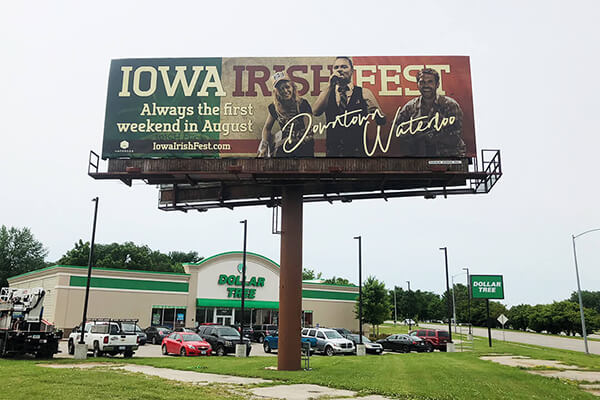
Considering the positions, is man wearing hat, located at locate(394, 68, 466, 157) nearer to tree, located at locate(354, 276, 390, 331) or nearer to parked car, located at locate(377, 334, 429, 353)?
parked car, located at locate(377, 334, 429, 353)

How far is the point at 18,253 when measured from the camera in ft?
262

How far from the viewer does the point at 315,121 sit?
2033 centimetres

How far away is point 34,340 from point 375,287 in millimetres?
35834

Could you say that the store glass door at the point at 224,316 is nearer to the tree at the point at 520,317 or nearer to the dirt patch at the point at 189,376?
the dirt patch at the point at 189,376

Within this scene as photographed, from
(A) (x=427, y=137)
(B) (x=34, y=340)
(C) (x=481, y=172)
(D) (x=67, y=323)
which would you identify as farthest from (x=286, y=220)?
(D) (x=67, y=323)

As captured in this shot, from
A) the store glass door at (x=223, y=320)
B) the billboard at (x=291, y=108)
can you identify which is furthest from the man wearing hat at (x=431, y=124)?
the store glass door at (x=223, y=320)

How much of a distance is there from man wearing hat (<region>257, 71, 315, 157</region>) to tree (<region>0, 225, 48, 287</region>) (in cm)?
7327

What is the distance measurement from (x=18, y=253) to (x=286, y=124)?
7512 centimetres

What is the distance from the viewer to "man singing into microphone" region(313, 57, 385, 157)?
65.4ft

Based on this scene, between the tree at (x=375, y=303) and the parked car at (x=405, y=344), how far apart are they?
13649mm

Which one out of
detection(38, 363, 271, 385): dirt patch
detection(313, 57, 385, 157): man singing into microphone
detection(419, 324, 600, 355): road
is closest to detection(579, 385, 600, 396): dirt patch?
detection(38, 363, 271, 385): dirt patch

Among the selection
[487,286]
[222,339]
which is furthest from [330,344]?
[487,286]

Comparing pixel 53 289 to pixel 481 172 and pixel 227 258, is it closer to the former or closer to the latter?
pixel 227 258

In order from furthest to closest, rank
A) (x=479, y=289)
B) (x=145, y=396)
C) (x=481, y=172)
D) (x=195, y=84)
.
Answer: (x=479, y=289) < (x=195, y=84) < (x=481, y=172) < (x=145, y=396)
